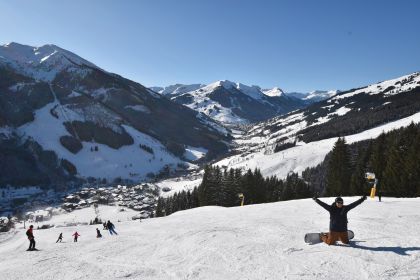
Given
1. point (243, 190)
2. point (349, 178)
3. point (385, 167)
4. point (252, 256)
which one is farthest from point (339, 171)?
point (252, 256)

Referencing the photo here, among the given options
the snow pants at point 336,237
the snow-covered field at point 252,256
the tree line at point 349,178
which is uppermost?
the tree line at point 349,178

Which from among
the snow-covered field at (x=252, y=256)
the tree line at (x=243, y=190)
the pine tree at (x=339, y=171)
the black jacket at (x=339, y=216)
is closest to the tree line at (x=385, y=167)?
the pine tree at (x=339, y=171)

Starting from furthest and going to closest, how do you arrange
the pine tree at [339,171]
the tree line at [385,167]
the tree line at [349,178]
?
1. the pine tree at [339,171]
2. the tree line at [349,178]
3. the tree line at [385,167]

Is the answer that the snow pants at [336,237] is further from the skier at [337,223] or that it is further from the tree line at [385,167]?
the tree line at [385,167]

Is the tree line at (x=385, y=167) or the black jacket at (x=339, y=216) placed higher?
the tree line at (x=385, y=167)

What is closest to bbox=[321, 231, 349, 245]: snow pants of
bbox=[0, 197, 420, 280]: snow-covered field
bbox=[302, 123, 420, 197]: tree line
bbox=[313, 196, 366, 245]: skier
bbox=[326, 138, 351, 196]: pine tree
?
bbox=[313, 196, 366, 245]: skier

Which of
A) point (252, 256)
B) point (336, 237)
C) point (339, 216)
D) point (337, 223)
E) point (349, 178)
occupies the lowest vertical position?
point (252, 256)

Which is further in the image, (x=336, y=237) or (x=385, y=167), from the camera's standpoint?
(x=385, y=167)

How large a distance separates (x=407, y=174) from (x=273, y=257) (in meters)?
50.3

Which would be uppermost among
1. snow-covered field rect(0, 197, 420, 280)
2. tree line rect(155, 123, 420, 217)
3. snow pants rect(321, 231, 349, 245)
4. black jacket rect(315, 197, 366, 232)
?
tree line rect(155, 123, 420, 217)

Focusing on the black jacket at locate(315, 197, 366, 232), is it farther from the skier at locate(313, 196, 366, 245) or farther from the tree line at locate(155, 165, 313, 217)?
the tree line at locate(155, 165, 313, 217)

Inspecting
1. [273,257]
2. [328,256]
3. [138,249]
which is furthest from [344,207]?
[138,249]

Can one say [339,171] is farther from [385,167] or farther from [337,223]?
[337,223]

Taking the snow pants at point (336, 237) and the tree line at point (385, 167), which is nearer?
the snow pants at point (336, 237)
